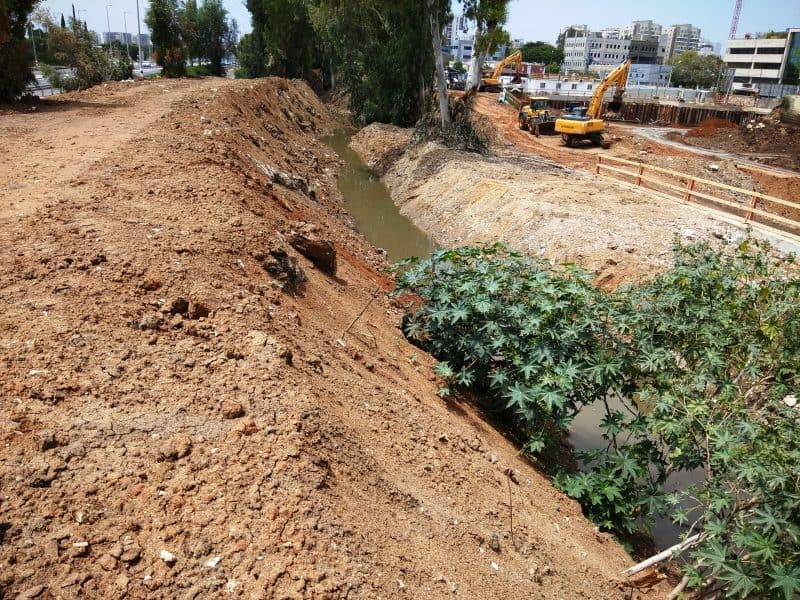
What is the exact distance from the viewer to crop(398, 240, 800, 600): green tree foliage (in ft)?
15.6

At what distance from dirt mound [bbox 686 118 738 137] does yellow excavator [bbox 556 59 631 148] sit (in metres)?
9.28

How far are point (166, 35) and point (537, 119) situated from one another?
2222 cm

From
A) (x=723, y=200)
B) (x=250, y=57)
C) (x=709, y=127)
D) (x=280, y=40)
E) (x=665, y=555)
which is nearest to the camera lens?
(x=665, y=555)

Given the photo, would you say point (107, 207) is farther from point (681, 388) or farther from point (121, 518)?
point (681, 388)

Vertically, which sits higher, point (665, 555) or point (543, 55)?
point (543, 55)

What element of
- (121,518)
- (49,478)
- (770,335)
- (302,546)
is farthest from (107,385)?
(770,335)

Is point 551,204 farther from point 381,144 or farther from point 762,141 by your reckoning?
point 762,141

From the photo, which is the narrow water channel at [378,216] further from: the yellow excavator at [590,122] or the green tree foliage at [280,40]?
the green tree foliage at [280,40]

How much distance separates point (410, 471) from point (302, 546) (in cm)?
166

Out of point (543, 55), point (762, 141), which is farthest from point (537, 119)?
point (543, 55)

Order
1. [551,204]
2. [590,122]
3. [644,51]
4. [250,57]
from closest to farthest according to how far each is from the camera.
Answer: [551,204], [590,122], [250,57], [644,51]

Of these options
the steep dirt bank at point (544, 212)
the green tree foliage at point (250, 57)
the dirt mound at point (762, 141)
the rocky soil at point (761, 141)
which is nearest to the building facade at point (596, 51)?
the green tree foliage at point (250, 57)

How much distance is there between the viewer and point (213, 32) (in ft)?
185

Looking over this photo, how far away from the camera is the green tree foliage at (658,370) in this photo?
474 cm
